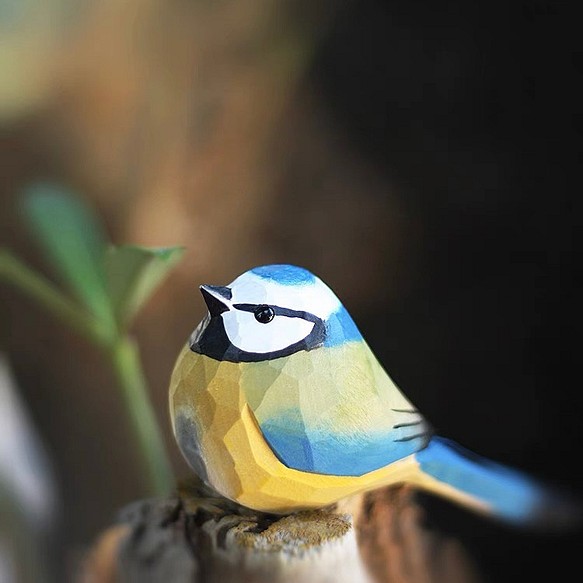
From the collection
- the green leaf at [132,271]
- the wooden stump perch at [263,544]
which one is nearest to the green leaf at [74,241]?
the green leaf at [132,271]

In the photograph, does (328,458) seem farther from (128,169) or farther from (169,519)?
(128,169)

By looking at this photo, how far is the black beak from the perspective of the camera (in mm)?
280

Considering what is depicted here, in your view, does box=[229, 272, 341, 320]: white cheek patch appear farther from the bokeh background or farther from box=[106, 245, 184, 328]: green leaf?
the bokeh background

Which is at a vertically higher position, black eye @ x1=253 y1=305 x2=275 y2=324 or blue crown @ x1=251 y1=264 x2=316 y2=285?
blue crown @ x1=251 y1=264 x2=316 y2=285

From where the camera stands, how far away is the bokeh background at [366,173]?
513 millimetres

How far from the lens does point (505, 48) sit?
50 cm

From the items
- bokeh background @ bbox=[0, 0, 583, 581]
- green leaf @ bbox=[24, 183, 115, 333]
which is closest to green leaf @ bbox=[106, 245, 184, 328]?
green leaf @ bbox=[24, 183, 115, 333]

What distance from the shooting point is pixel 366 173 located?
0.54 metres

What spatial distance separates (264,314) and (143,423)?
0.72 ft

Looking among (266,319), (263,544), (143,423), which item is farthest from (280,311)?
(143,423)

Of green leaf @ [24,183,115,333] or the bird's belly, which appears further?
green leaf @ [24,183,115,333]

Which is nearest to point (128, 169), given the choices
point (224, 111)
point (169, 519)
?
point (224, 111)

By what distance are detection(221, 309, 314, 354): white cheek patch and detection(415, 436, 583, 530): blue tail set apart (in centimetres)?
9

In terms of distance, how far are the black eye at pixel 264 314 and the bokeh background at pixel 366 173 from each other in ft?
0.82
